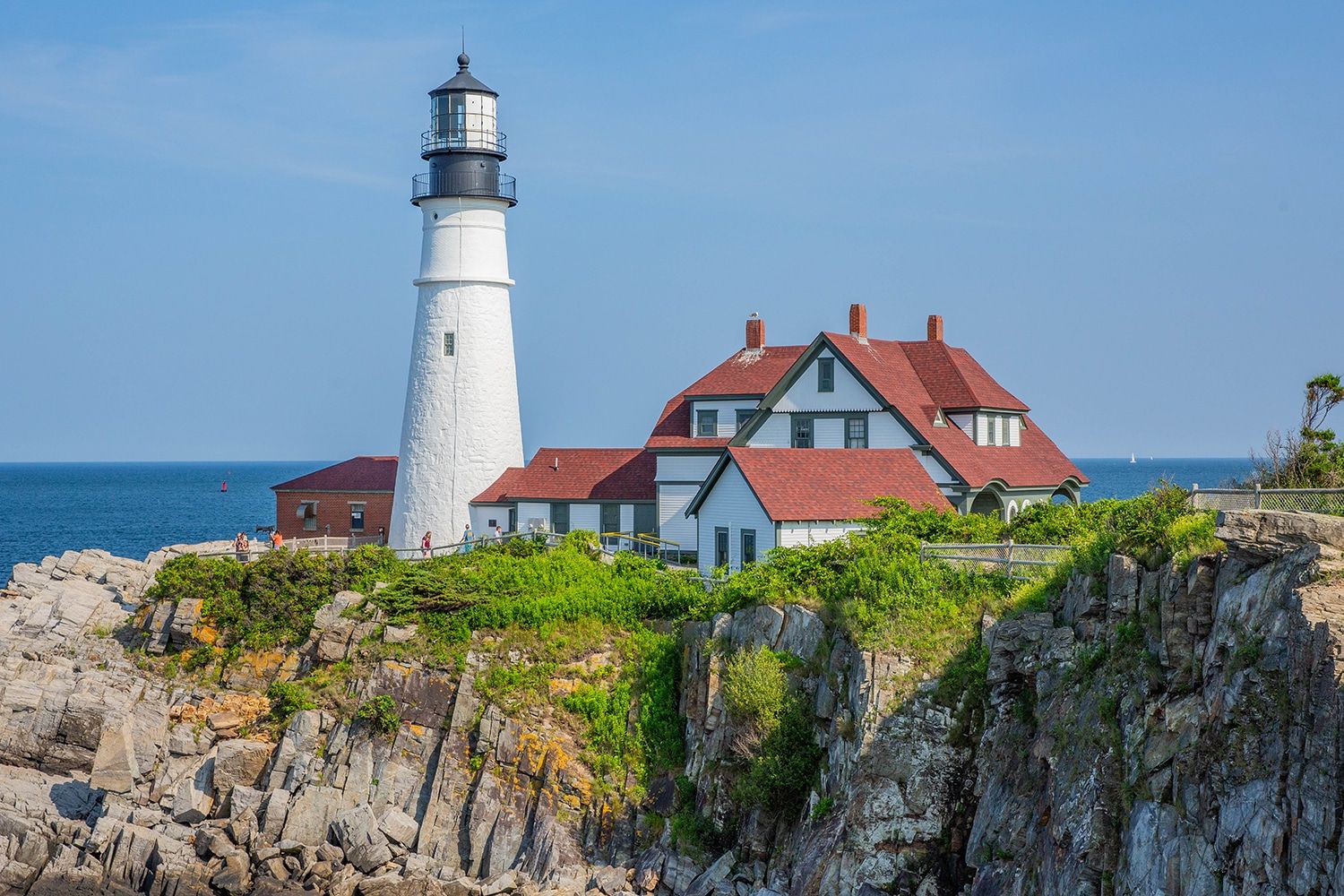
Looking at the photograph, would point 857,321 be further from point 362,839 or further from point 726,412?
point 362,839

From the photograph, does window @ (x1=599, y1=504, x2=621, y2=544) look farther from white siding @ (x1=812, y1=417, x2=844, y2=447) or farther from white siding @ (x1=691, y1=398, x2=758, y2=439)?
white siding @ (x1=812, y1=417, x2=844, y2=447)

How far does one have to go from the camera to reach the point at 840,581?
26.4m

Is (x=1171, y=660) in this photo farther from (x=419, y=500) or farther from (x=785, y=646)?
(x=419, y=500)

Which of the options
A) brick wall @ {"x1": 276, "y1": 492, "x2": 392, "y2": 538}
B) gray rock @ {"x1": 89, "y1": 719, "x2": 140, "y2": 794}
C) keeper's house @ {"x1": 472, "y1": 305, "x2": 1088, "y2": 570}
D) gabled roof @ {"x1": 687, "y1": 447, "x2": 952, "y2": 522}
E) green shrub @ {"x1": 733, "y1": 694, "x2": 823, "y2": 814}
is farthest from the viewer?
brick wall @ {"x1": 276, "y1": 492, "x2": 392, "y2": 538}

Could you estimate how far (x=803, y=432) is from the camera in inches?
1483

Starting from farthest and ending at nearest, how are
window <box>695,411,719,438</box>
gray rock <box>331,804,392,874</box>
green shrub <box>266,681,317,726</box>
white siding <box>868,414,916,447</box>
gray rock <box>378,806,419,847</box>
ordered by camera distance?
window <box>695,411,719,438</box> < white siding <box>868,414,916,447</box> < green shrub <box>266,681,317,726</box> < gray rock <box>378,806,419,847</box> < gray rock <box>331,804,392,874</box>

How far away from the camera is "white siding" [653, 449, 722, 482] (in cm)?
3791

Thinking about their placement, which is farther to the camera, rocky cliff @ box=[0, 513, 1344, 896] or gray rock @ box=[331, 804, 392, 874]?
gray rock @ box=[331, 804, 392, 874]

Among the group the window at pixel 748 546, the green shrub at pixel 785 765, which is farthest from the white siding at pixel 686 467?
the green shrub at pixel 785 765

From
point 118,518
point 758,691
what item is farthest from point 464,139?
point 118,518

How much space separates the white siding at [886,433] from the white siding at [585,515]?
Result: 741 cm

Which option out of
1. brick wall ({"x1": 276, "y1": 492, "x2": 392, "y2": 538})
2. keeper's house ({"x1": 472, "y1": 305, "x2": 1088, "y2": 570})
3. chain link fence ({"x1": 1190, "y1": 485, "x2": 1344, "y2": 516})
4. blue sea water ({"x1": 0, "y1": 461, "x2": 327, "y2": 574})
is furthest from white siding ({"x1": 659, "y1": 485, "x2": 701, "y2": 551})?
blue sea water ({"x1": 0, "y1": 461, "x2": 327, "y2": 574})

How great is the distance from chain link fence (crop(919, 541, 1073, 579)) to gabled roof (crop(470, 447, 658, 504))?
45.6 ft

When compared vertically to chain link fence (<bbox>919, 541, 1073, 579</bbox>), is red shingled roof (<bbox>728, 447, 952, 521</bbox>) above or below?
above
